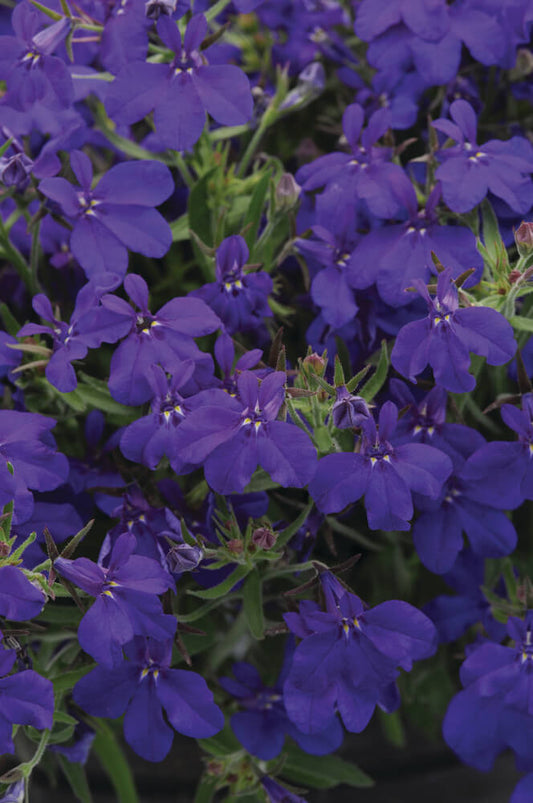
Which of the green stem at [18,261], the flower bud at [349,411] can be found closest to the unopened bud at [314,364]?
the flower bud at [349,411]

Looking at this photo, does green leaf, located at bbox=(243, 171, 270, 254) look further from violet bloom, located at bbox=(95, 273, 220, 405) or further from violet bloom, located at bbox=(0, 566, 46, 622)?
violet bloom, located at bbox=(0, 566, 46, 622)

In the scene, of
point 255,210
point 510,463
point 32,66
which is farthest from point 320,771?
point 32,66

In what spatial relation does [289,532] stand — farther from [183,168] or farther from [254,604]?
[183,168]

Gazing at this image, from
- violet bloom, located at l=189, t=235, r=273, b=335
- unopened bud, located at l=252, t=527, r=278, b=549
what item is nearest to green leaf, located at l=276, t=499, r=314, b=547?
unopened bud, located at l=252, t=527, r=278, b=549

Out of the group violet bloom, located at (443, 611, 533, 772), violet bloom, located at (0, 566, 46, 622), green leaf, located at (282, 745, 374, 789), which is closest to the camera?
violet bloom, located at (0, 566, 46, 622)

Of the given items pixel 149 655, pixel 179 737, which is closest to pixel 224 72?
pixel 149 655

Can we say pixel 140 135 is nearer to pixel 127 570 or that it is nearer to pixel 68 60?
pixel 68 60
